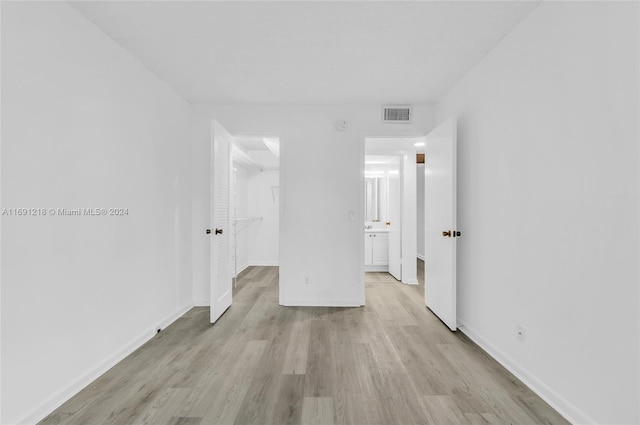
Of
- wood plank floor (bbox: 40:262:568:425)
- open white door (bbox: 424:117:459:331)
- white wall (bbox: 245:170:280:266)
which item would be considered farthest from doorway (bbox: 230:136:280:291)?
open white door (bbox: 424:117:459:331)

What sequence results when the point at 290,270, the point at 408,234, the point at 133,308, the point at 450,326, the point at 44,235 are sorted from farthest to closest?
the point at 408,234, the point at 290,270, the point at 450,326, the point at 133,308, the point at 44,235

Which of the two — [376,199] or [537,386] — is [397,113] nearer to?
[376,199]

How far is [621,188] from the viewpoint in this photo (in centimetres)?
132

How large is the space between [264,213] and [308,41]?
4.43 metres

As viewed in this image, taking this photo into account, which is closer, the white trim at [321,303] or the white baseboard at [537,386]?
the white baseboard at [537,386]

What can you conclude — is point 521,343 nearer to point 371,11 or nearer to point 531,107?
point 531,107

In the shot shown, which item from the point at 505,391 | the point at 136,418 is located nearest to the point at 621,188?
the point at 505,391

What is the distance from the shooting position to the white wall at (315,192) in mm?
3404

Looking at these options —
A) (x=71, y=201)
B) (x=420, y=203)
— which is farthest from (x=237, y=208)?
(x=420, y=203)

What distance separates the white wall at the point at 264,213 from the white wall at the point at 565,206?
4460mm

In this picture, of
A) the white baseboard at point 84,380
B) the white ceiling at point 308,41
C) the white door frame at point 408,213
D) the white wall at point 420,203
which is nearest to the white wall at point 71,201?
the white baseboard at point 84,380

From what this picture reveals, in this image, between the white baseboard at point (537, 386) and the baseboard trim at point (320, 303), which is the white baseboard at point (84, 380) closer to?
the baseboard trim at point (320, 303)

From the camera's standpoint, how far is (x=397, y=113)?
339 centimetres

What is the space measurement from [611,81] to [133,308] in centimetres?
353
